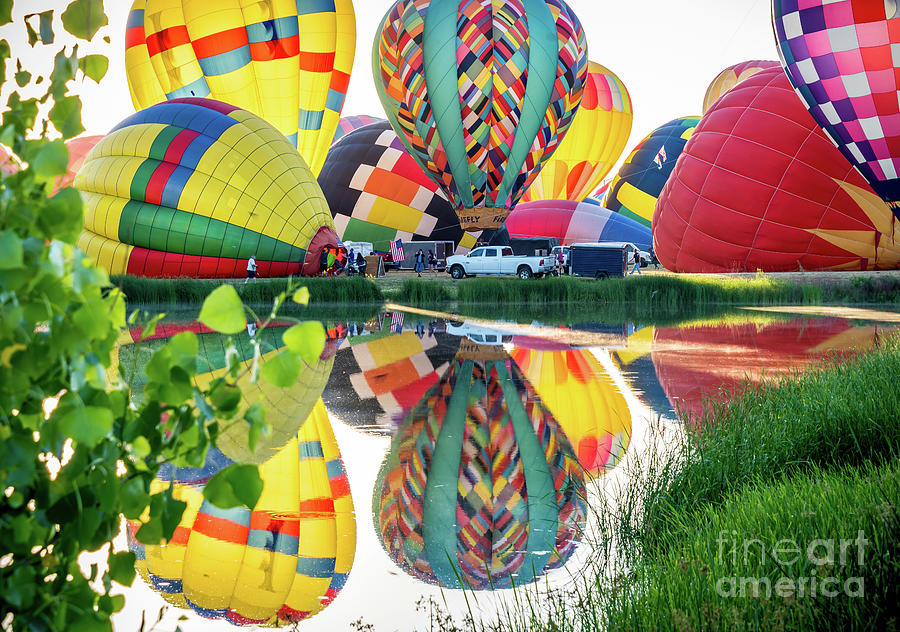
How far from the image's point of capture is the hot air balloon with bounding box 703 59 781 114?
3061 centimetres

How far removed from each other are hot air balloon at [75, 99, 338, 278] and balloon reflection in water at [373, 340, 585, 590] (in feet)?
37.6

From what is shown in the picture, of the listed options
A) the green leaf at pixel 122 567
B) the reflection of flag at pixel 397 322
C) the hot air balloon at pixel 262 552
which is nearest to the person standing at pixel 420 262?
the reflection of flag at pixel 397 322

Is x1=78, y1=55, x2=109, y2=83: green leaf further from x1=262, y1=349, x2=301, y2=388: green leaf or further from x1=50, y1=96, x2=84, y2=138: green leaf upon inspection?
x1=262, y1=349, x2=301, y2=388: green leaf

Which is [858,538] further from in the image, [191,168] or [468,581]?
[191,168]

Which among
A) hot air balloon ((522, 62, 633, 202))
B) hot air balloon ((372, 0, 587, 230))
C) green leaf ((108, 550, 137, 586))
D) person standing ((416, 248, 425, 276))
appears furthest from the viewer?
hot air balloon ((522, 62, 633, 202))

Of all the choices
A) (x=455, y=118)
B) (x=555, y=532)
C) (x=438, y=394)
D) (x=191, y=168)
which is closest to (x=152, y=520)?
(x=555, y=532)

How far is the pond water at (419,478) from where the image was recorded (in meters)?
3.12

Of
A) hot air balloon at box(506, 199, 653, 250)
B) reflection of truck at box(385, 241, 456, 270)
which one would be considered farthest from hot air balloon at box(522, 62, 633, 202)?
reflection of truck at box(385, 241, 456, 270)

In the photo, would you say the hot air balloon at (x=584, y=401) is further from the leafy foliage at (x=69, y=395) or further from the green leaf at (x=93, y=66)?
the green leaf at (x=93, y=66)

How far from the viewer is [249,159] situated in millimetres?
16984

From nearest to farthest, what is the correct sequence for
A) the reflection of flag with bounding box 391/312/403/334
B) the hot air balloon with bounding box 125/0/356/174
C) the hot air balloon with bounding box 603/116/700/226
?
the reflection of flag with bounding box 391/312/403/334
the hot air balloon with bounding box 125/0/356/174
the hot air balloon with bounding box 603/116/700/226

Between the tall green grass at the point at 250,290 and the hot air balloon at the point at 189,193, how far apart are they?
754mm

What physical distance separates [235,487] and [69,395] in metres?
0.28

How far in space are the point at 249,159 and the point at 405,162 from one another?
8.05 meters
